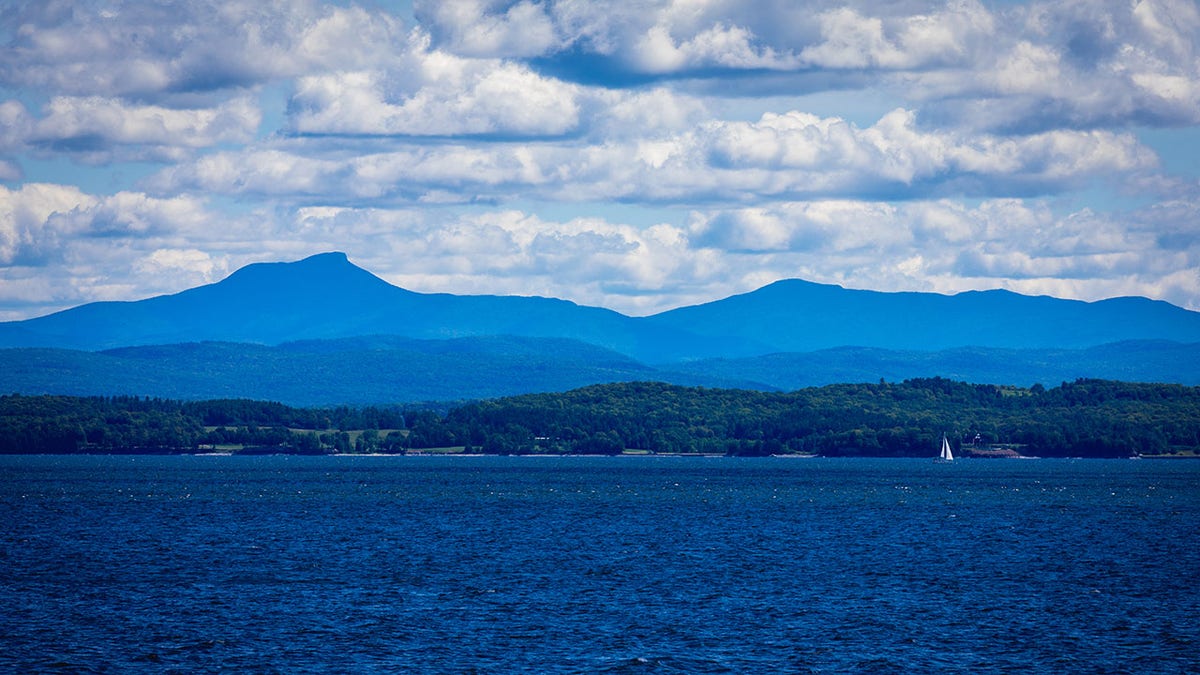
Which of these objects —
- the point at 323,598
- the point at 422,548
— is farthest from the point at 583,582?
the point at 422,548

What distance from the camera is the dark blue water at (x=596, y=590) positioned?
2442 inches

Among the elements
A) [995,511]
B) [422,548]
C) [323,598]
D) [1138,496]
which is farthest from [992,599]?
[1138,496]

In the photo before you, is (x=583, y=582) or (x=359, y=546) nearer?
(x=583, y=582)

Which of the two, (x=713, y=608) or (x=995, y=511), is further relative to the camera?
(x=995, y=511)

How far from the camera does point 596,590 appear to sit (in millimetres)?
82125

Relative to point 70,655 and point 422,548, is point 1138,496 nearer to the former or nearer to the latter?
point 422,548

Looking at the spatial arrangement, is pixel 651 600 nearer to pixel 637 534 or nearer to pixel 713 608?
pixel 713 608

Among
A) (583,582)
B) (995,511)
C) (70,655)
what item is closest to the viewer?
(70,655)

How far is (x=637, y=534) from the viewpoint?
118m

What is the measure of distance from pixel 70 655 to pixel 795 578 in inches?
1652

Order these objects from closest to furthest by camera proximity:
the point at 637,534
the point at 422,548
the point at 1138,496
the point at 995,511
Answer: the point at 422,548
the point at 637,534
the point at 995,511
the point at 1138,496

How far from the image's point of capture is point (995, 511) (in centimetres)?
14800

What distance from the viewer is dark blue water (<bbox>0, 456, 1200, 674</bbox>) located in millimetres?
62031

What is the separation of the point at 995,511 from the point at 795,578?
66.1 m
